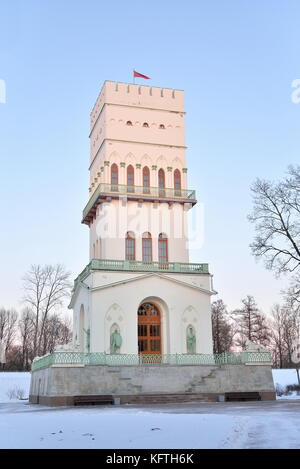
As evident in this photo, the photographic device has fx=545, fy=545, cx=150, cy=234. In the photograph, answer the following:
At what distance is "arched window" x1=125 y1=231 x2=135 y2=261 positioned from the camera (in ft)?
124

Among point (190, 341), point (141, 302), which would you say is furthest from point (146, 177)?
point (190, 341)

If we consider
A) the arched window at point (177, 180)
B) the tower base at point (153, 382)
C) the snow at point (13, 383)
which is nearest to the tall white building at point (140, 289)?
the tower base at point (153, 382)

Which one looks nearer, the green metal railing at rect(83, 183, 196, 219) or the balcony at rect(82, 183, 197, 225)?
the balcony at rect(82, 183, 197, 225)

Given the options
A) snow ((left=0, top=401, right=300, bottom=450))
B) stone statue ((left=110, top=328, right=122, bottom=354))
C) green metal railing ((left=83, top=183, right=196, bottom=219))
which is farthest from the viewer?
green metal railing ((left=83, top=183, right=196, bottom=219))

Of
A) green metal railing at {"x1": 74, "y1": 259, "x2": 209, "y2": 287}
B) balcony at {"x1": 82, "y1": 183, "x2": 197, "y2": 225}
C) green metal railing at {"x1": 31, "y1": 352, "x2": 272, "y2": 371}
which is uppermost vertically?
balcony at {"x1": 82, "y1": 183, "x2": 197, "y2": 225}

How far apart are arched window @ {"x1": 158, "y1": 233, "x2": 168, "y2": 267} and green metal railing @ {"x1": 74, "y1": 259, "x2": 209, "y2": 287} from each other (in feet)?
5.16

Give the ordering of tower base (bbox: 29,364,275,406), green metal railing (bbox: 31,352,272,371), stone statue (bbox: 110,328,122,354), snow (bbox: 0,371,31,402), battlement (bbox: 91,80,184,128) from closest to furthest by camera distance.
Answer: tower base (bbox: 29,364,275,406), green metal railing (bbox: 31,352,272,371), stone statue (bbox: 110,328,122,354), battlement (bbox: 91,80,184,128), snow (bbox: 0,371,31,402)

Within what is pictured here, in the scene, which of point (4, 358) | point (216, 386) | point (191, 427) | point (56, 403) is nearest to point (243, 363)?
point (216, 386)

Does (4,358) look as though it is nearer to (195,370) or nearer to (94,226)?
(94,226)

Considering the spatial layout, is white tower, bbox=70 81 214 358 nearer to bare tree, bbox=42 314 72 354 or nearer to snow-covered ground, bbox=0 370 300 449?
snow-covered ground, bbox=0 370 300 449

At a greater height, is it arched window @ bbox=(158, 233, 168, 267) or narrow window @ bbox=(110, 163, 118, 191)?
narrow window @ bbox=(110, 163, 118, 191)

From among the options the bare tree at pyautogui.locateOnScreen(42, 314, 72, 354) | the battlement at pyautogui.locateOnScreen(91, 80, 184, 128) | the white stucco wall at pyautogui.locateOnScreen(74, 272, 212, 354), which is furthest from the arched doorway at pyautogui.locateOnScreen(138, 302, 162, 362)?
the bare tree at pyautogui.locateOnScreen(42, 314, 72, 354)

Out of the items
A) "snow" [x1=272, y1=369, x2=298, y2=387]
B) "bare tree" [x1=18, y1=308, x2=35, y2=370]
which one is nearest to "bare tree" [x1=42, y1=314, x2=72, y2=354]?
"bare tree" [x1=18, y1=308, x2=35, y2=370]

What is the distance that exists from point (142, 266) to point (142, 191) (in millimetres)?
6084
